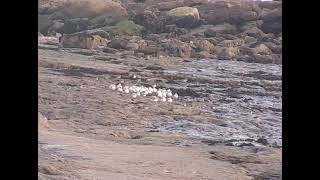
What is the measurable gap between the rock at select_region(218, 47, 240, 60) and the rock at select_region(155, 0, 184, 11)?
460 mm

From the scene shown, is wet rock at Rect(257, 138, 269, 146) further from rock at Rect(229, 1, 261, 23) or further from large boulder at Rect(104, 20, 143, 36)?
large boulder at Rect(104, 20, 143, 36)

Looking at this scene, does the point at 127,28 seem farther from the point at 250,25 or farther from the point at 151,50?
the point at 250,25

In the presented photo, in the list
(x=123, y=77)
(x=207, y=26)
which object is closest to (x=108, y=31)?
(x=123, y=77)

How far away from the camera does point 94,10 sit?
334 cm

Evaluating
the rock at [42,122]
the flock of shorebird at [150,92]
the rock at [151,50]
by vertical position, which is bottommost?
the rock at [42,122]

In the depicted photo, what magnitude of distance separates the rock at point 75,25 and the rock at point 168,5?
547 millimetres

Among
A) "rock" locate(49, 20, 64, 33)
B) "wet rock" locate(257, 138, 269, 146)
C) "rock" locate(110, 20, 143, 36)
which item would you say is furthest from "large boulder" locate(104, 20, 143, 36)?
"wet rock" locate(257, 138, 269, 146)

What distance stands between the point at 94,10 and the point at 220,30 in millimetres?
947

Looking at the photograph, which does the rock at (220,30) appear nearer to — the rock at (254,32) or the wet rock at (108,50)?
the rock at (254,32)

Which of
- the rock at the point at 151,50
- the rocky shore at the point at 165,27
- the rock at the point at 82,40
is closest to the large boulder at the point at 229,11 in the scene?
the rocky shore at the point at 165,27

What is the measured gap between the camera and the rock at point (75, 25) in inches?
130
